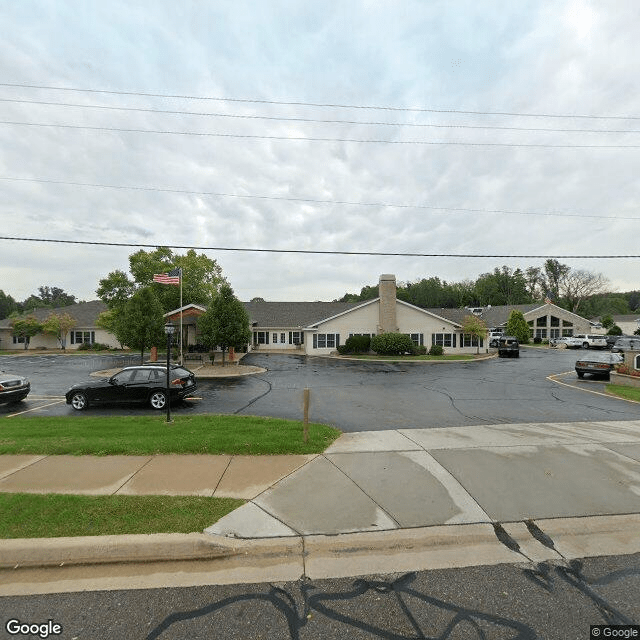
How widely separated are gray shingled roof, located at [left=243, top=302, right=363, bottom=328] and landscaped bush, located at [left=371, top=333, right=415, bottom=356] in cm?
664

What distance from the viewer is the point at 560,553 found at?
12.9 feet

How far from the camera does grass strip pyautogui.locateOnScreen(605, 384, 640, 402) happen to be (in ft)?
45.1

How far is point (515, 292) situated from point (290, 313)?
226 ft

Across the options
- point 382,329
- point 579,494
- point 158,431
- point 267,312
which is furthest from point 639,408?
point 267,312

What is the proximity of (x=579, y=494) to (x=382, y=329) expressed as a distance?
98.9 feet

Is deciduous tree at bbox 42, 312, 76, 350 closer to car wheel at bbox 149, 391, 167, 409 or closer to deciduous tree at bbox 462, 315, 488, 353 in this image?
car wheel at bbox 149, 391, 167, 409

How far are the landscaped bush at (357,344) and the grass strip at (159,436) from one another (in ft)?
83.1

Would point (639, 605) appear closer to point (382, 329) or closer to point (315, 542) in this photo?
point (315, 542)

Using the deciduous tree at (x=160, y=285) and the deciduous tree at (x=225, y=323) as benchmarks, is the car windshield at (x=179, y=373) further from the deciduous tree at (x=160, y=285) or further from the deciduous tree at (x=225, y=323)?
the deciduous tree at (x=160, y=285)

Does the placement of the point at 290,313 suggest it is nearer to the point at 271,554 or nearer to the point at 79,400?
the point at 79,400

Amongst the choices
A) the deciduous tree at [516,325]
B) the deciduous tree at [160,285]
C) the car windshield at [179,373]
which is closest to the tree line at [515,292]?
the deciduous tree at [516,325]

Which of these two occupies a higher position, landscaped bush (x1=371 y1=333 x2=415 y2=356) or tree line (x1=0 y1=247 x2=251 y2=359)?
tree line (x1=0 y1=247 x2=251 y2=359)

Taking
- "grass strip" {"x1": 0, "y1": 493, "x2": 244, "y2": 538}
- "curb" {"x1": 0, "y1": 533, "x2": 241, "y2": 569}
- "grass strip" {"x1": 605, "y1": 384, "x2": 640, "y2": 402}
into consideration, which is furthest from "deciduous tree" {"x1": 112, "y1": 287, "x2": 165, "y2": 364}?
"grass strip" {"x1": 605, "y1": 384, "x2": 640, "y2": 402}

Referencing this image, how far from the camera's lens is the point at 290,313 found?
42.9 meters
